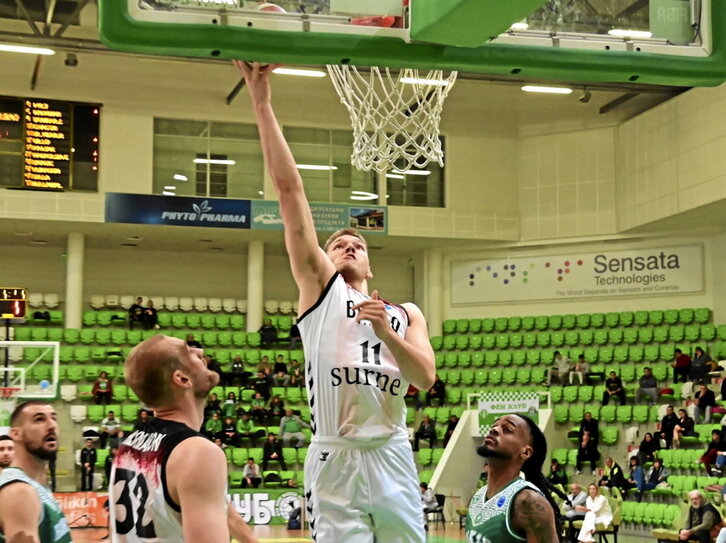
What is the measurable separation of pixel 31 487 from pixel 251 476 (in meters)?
18.7

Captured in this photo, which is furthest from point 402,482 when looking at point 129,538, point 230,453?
point 230,453

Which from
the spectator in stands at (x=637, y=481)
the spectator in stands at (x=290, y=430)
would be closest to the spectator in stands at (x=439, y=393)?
the spectator in stands at (x=290, y=430)

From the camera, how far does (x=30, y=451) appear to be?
4.34 meters

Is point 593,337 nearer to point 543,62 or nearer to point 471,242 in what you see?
point 471,242

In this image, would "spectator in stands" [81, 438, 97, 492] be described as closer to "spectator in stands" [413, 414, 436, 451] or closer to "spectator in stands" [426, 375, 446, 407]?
"spectator in stands" [413, 414, 436, 451]

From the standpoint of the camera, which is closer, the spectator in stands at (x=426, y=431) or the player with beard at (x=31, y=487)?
the player with beard at (x=31, y=487)

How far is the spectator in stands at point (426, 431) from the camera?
25062mm

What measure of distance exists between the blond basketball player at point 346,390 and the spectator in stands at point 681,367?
20647 mm

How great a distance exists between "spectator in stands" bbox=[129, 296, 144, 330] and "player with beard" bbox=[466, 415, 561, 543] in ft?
75.9

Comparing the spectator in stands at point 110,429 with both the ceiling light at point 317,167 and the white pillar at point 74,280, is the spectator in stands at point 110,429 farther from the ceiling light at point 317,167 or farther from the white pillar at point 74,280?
the ceiling light at point 317,167

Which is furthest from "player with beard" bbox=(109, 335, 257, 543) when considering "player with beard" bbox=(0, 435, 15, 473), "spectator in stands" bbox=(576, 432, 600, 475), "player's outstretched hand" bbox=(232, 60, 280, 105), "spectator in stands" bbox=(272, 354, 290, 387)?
"spectator in stands" bbox=(272, 354, 290, 387)

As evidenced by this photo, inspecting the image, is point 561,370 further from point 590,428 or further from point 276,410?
point 276,410

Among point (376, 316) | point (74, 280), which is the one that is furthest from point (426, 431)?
point (376, 316)

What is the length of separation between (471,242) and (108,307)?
10.4 meters
